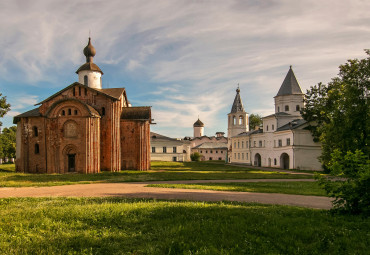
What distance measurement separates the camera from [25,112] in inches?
1348

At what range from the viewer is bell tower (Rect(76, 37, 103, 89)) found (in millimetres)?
36906

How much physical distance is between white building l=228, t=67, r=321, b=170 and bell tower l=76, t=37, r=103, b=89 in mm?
28673

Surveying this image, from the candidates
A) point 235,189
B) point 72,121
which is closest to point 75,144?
point 72,121

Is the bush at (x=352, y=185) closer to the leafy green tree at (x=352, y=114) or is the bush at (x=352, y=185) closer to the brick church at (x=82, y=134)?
the leafy green tree at (x=352, y=114)

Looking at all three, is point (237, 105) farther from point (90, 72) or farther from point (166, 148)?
point (90, 72)

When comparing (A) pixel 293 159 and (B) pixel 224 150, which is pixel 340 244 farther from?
(B) pixel 224 150

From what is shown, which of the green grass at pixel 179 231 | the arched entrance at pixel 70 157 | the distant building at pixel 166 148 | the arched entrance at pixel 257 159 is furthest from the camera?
the distant building at pixel 166 148

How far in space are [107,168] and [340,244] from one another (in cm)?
2885

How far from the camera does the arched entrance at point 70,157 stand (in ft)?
102

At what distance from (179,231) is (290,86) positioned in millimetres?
50076

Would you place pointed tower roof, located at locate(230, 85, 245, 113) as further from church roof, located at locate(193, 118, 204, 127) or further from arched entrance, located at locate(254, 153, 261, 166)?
church roof, located at locate(193, 118, 204, 127)

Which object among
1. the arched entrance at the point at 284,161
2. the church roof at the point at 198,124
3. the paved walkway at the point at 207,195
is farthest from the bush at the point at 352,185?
the church roof at the point at 198,124

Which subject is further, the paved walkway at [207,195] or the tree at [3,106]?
the tree at [3,106]

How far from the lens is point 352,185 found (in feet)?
24.7
